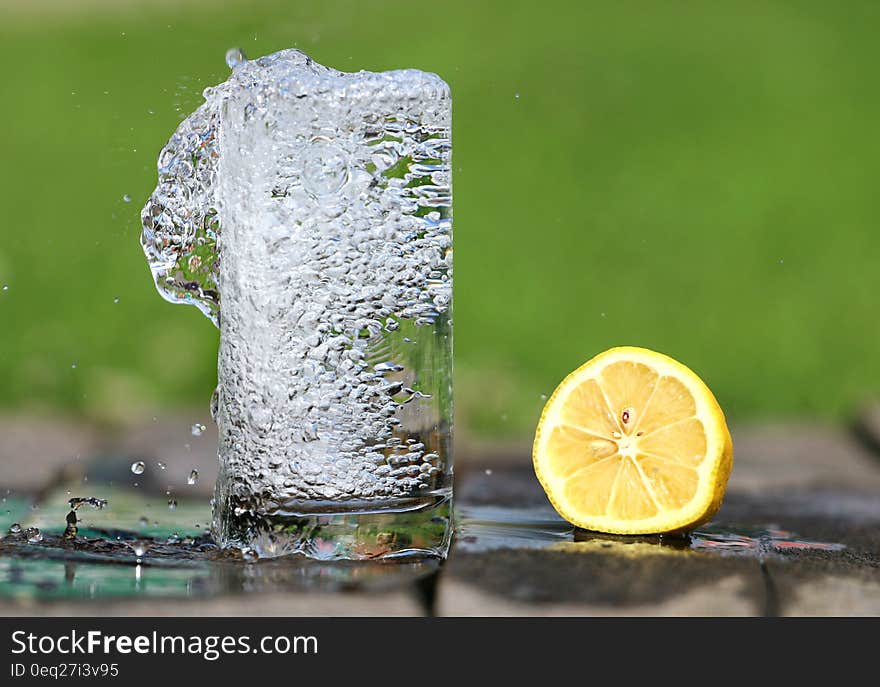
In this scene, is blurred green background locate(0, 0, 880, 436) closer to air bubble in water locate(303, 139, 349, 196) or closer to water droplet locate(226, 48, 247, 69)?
water droplet locate(226, 48, 247, 69)

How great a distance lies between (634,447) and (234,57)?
3.45 feet

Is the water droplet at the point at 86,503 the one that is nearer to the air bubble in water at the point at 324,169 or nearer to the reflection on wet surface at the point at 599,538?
the reflection on wet surface at the point at 599,538

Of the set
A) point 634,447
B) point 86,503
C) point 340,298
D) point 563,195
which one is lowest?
point 86,503

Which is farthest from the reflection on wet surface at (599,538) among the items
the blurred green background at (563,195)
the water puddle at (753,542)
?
the blurred green background at (563,195)

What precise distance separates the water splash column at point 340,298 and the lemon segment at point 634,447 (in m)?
0.33

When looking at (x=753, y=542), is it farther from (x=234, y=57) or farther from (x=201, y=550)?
(x=234, y=57)

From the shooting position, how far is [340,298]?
6.62 feet

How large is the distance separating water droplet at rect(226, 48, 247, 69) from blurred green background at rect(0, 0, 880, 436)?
55.3 inches

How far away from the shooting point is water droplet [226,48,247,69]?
223 centimetres

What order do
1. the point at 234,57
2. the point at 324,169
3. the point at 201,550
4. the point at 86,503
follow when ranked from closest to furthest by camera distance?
1. the point at 324,169
2. the point at 201,550
3. the point at 234,57
4. the point at 86,503

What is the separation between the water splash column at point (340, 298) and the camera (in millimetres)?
2014

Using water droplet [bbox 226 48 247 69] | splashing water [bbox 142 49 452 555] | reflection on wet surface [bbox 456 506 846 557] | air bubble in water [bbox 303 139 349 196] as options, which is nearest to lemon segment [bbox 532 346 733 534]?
reflection on wet surface [bbox 456 506 846 557]

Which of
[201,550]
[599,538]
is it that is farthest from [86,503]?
[599,538]

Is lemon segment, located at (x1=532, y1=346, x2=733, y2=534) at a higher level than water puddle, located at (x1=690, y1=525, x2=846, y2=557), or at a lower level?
higher
